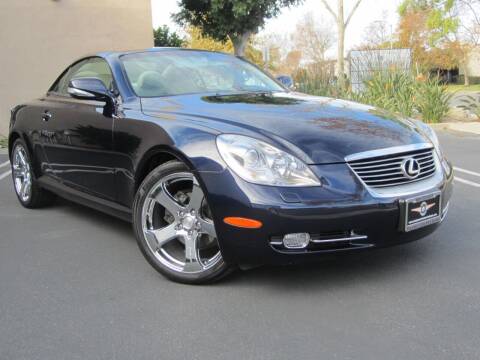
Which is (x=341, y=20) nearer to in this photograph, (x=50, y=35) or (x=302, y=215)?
(x=50, y=35)

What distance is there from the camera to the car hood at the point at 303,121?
3.20 metres

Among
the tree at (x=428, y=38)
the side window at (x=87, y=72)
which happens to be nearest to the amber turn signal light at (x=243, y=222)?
the side window at (x=87, y=72)

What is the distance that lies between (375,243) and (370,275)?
1.44 ft

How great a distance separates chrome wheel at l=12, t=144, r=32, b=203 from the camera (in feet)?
18.7

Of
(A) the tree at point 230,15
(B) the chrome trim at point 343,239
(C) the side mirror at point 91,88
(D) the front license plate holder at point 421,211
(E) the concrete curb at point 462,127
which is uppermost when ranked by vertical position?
(A) the tree at point 230,15

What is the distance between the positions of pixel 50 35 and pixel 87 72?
36.5ft

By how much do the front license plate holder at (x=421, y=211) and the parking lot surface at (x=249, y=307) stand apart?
0.37 metres

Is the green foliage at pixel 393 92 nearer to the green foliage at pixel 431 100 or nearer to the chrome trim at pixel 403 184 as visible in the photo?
the green foliage at pixel 431 100

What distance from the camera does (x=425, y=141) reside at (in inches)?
142

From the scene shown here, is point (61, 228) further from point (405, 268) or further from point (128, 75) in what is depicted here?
point (405, 268)

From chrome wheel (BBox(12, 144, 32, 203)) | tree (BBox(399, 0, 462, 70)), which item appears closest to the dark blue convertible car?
chrome wheel (BBox(12, 144, 32, 203))

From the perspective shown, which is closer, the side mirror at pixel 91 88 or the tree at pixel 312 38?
the side mirror at pixel 91 88

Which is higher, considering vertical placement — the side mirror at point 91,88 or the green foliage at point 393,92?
the side mirror at point 91,88

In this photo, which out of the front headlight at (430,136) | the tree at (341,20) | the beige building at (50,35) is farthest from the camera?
the tree at (341,20)
